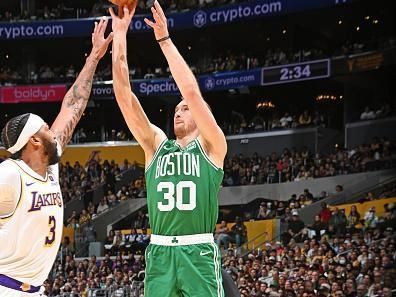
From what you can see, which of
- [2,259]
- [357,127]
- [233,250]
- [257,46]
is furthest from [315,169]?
[2,259]

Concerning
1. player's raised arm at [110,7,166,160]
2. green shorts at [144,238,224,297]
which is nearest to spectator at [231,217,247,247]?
player's raised arm at [110,7,166,160]

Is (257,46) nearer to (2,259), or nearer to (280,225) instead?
(280,225)

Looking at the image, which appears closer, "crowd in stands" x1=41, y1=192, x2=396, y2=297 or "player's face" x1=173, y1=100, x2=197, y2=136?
"player's face" x1=173, y1=100, x2=197, y2=136

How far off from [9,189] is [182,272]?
1.32 m

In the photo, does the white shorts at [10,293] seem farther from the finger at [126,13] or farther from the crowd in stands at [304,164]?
the crowd in stands at [304,164]

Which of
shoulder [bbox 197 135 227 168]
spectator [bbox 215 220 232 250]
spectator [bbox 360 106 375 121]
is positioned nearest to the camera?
shoulder [bbox 197 135 227 168]

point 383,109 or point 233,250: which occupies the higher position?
point 383,109

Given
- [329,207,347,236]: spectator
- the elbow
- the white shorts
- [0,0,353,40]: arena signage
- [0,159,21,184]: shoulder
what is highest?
[0,0,353,40]: arena signage

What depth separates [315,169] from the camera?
2452cm

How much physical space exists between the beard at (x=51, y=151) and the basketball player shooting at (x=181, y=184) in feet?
2.72

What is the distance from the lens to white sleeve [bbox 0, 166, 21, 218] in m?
4.24

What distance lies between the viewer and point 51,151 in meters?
4.53

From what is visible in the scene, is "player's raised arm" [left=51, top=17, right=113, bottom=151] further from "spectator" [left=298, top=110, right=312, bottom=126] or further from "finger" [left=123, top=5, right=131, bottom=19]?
"spectator" [left=298, top=110, right=312, bottom=126]

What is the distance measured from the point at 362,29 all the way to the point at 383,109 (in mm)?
4352
